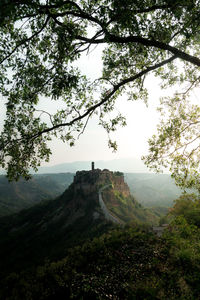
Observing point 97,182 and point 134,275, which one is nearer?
point 134,275

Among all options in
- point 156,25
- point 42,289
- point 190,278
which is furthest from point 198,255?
point 156,25

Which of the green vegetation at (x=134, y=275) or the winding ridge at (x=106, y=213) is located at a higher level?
the green vegetation at (x=134, y=275)

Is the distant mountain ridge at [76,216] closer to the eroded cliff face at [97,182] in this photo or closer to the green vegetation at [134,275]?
the eroded cliff face at [97,182]

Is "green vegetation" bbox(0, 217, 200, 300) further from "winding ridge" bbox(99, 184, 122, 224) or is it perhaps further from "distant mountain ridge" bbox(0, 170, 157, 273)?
"distant mountain ridge" bbox(0, 170, 157, 273)

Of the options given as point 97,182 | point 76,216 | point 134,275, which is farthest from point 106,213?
point 134,275

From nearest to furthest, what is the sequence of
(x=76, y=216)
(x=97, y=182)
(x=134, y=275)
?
(x=134, y=275)
(x=76, y=216)
(x=97, y=182)

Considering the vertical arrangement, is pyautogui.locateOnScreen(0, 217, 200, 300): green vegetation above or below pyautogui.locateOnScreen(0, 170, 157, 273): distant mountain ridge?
above

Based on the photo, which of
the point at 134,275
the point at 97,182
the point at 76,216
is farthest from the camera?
the point at 97,182

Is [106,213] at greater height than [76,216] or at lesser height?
greater

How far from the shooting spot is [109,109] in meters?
7.89

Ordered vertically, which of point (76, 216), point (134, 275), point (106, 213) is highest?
point (134, 275)

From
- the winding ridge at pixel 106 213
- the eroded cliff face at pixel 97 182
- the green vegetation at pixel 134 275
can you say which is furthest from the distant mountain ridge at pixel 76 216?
the green vegetation at pixel 134 275

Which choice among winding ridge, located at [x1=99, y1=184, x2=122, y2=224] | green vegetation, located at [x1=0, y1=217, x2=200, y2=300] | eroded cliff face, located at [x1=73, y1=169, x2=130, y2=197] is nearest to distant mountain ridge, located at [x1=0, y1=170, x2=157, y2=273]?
eroded cliff face, located at [x1=73, y1=169, x2=130, y2=197]

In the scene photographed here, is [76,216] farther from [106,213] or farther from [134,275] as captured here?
[134,275]
